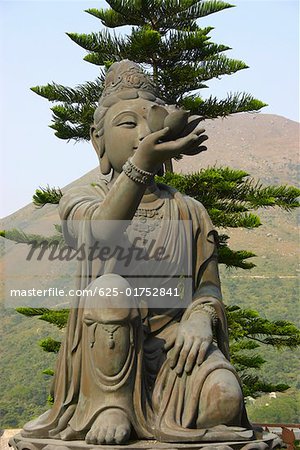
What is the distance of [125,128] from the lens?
4.77 metres

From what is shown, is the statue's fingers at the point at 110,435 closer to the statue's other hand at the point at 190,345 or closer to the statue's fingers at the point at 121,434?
the statue's fingers at the point at 121,434

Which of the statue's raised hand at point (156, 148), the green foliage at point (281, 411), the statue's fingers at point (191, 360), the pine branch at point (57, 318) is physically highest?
the pine branch at point (57, 318)

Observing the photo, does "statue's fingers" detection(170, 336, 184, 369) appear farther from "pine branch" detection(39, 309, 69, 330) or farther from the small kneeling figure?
"pine branch" detection(39, 309, 69, 330)

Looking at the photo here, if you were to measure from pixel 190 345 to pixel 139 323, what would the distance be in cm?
28

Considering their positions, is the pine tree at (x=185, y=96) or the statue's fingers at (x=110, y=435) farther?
the pine tree at (x=185, y=96)

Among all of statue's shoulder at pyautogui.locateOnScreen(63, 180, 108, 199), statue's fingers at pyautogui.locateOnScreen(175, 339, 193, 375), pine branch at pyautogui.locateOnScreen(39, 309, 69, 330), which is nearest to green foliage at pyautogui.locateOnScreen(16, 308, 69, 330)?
pine branch at pyautogui.locateOnScreen(39, 309, 69, 330)

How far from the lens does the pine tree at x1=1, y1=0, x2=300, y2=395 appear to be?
37.2 ft

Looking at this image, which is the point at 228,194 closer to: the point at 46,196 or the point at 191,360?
the point at 46,196

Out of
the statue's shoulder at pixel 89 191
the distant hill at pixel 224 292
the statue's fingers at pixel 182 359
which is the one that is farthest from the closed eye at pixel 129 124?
the distant hill at pixel 224 292

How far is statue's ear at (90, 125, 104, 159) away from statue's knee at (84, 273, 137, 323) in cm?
105

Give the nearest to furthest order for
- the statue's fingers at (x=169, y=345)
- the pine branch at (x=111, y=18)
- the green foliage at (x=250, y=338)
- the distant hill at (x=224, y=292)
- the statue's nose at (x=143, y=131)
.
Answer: the statue's fingers at (x=169, y=345) → the statue's nose at (x=143, y=131) → the green foliage at (x=250, y=338) → the pine branch at (x=111, y=18) → the distant hill at (x=224, y=292)

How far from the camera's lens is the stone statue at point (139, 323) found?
4094mm

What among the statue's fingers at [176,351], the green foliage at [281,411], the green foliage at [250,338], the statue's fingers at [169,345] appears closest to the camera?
the statue's fingers at [176,351]

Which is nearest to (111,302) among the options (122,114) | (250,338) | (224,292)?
(122,114)
